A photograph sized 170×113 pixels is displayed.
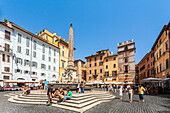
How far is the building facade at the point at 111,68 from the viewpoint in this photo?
4266 cm

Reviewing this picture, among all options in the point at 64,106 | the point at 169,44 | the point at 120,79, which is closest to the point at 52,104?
the point at 64,106

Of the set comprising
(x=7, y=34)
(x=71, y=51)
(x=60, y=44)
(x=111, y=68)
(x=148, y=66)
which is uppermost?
(x=60, y=44)

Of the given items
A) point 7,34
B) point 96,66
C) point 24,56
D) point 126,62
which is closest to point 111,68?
point 126,62

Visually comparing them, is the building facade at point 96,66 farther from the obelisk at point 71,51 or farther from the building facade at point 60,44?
the obelisk at point 71,51

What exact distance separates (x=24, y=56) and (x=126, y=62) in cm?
3102

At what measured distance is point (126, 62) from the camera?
134 feet

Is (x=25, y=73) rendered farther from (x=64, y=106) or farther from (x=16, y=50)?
(x=64, y=106)

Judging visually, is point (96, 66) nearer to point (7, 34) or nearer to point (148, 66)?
point (148, 66)

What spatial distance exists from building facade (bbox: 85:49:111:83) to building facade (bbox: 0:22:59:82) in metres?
16.1

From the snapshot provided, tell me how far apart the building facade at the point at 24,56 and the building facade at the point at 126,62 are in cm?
2178

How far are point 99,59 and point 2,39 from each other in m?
32.9

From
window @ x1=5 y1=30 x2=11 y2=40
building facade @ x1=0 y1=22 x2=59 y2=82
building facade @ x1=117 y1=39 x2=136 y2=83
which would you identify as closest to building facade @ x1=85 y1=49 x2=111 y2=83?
building facade @ x1=117 y1=39 x2=136 y2=83

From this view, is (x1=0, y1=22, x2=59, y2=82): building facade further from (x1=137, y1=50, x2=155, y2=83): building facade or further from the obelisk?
(x1=137, y1=50, x2=155, y2=83): building facade

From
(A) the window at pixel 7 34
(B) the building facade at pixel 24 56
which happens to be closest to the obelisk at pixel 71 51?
(B) the building facade at pixel 24 56
